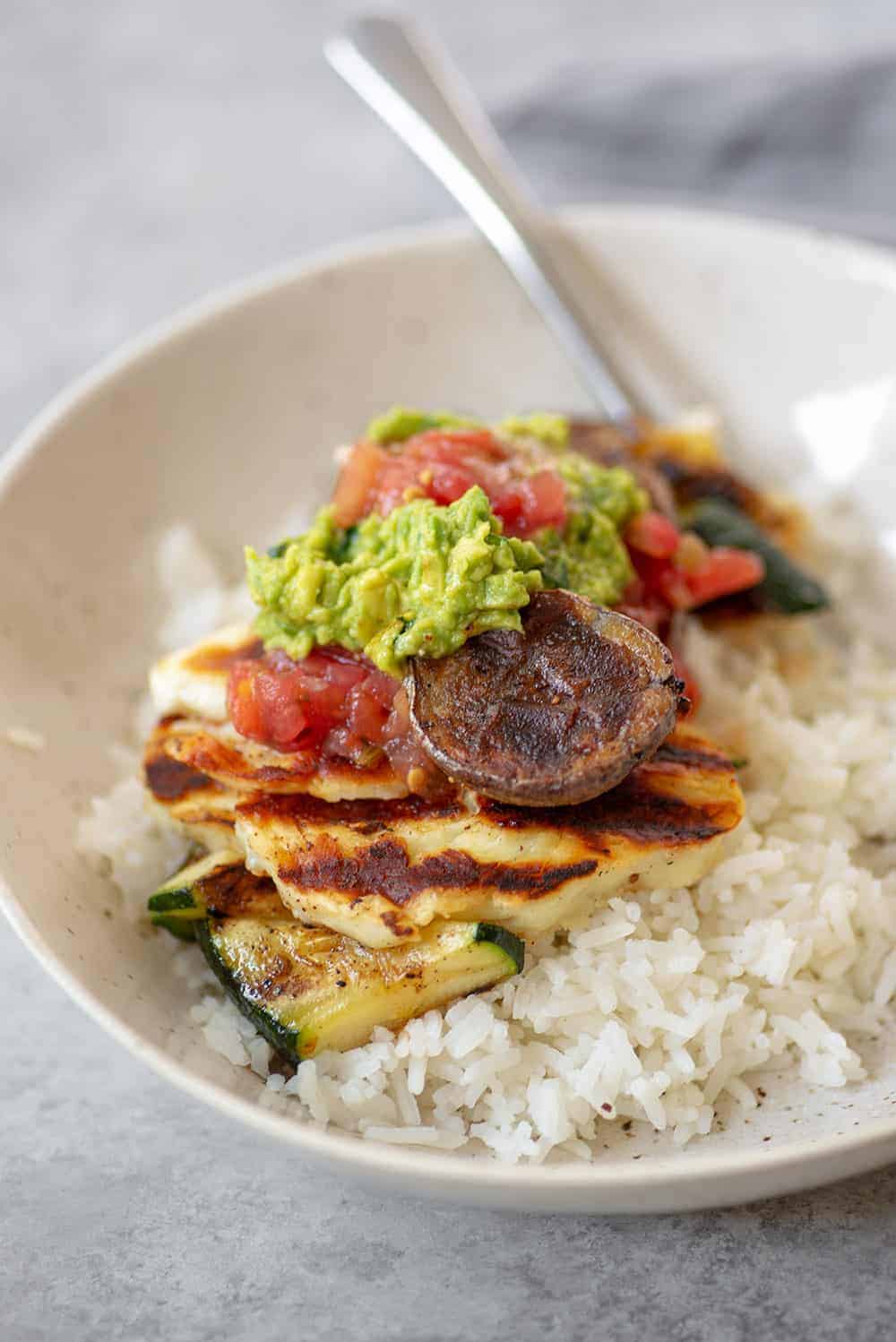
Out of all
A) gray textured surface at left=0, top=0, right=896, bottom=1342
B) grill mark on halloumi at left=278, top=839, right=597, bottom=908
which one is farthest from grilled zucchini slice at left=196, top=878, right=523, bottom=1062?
gray textured surface at left=0, top=0, right=896, bottom=1342

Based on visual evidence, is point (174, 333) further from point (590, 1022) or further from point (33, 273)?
point (590, 1022)

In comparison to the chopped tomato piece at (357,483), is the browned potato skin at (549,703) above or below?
below

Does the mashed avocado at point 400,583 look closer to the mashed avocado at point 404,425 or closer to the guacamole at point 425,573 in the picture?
the guacamole at point 425,573

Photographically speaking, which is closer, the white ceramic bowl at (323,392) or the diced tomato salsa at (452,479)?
the diced tomato salsa at (452,479)

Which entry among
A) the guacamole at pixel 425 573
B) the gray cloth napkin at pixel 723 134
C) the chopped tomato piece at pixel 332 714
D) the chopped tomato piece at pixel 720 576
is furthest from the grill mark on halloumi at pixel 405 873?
the gray cloth napkin at pixel 723 134

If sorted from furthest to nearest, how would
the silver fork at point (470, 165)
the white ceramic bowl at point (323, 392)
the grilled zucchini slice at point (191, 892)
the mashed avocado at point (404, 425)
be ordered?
1. the silver fork at point (470, 165)
2. the white ceramic bowl at point (323, 392)
3. the mashed avocado at point (404, 425)
4. the grilled zucchini slice at point (191, 892)

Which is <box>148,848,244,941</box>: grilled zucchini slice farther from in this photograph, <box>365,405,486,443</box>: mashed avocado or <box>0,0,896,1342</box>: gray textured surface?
<box>365,405,486,443</box>: mashed avocado
